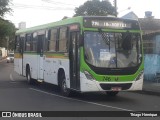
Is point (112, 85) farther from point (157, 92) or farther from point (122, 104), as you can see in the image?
point (157, 92)

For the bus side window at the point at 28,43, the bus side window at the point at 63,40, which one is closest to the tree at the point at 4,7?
the bus side window at the point at 28,43

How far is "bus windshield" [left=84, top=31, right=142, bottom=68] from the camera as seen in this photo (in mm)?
15156

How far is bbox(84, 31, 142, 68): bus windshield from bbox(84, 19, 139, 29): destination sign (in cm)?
27

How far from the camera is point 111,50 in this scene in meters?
15.3

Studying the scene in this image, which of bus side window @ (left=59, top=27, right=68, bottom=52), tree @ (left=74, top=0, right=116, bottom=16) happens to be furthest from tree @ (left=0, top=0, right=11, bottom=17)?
bus side window @ (left=59, top=27, right=68, bottom=52)

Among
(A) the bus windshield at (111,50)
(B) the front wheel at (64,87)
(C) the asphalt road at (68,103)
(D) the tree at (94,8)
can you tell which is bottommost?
Answer: (C) the asphalt road at (68,103)

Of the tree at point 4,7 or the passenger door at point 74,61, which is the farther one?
the tree at point 4,7

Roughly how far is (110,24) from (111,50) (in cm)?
102

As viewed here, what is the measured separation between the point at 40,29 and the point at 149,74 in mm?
7702

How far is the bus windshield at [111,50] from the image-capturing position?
15.2 metres

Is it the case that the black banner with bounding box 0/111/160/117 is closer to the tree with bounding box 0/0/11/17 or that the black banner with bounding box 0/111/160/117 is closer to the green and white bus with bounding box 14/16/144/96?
the green and white bus with bounding box 14/16/144/96

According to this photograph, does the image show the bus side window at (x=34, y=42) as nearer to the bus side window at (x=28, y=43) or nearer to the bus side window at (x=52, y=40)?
the bus side window at (x=28, y=43)

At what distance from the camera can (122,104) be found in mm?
14555

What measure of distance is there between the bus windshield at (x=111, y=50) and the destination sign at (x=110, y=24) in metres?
0.27
